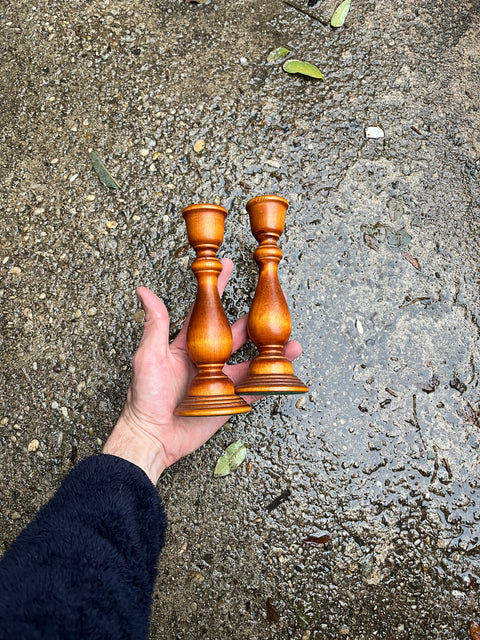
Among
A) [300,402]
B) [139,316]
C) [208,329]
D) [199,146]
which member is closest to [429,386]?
[300,402]

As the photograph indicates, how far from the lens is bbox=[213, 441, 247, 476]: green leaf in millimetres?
2455

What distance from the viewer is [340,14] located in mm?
2775

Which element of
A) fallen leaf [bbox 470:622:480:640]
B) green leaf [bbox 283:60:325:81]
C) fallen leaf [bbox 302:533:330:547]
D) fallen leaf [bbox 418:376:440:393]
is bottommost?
fallen leaf [bbox 470:622:480:640]

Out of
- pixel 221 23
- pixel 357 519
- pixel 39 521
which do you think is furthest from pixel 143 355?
pixel 221 23

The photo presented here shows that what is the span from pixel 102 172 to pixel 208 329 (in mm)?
1282

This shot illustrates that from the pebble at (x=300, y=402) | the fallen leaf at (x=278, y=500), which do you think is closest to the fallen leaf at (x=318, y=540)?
the fallen leaf at (x=278, y=500)

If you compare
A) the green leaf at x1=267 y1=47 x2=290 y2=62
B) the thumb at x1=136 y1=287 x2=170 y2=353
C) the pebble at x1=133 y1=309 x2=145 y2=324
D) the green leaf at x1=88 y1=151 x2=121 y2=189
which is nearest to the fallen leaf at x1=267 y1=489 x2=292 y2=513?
the thumb at x1=136 y1=287 x2=170 y2=353

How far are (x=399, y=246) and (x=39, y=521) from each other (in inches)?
80.9

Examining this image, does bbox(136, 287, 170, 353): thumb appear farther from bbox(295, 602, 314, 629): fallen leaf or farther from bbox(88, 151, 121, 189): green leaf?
bbox(295, 602, 314, 629): fallen leaf

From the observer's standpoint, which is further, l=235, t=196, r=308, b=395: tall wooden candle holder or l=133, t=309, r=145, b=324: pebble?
l=133, t=309, r=145, b=324: pebble

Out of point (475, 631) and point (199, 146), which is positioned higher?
point (199, 146)

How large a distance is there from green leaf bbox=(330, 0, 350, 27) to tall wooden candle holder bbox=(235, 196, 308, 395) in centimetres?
141

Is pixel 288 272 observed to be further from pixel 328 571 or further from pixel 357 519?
pixel 328 571

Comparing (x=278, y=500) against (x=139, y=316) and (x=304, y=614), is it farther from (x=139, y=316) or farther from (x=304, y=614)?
(x=139, y=316)
